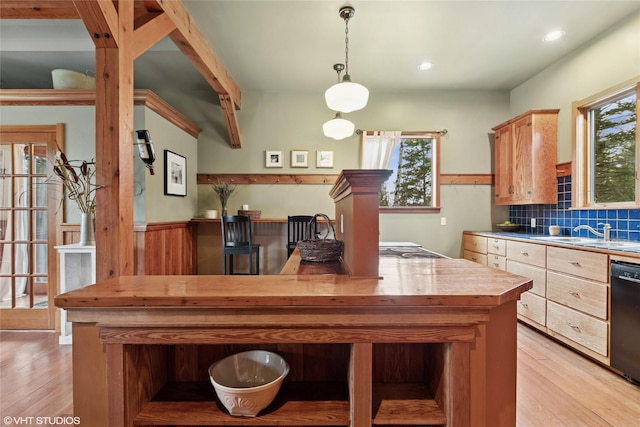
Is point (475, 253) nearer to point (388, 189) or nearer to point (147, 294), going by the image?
point (388, 189)

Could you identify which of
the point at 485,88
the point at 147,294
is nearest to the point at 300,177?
the point at 485,88

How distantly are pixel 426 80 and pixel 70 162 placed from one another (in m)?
4.24

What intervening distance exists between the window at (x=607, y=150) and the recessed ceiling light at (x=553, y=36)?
2.30 ft

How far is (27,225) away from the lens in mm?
2943

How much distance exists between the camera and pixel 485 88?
13.7 ft

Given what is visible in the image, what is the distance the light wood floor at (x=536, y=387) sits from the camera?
1692 mm

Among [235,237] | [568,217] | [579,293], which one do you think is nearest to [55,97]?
[235,237]

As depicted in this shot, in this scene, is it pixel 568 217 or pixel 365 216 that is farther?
pixel 568 217

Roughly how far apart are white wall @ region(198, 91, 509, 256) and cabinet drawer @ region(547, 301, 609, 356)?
1.74m

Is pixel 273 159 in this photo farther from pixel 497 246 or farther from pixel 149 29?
pixel 497 246

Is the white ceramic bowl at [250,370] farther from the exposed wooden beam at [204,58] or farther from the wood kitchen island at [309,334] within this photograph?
the exposed wooden beam at [204,58]

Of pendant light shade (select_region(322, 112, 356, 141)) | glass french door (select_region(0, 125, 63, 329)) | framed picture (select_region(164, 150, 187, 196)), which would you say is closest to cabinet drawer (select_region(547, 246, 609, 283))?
pendant light shade (select_region(322, 112, 356, 141))

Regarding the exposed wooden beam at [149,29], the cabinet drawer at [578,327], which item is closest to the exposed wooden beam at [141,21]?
the exposed wooden beam at [149,29]

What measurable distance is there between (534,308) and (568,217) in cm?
116
